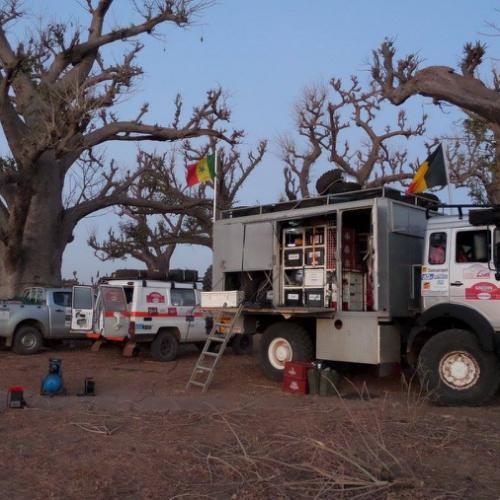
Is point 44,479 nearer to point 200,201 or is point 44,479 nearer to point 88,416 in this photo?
point 88,416

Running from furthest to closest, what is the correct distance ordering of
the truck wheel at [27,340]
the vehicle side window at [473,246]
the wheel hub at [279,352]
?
the truck wheel at [27,340], the wheel hub at [279,352], the vehicle side window at [473,246]

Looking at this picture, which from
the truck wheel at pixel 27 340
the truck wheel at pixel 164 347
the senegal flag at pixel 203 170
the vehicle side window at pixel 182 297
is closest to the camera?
the truck wheel at pixel 164 347

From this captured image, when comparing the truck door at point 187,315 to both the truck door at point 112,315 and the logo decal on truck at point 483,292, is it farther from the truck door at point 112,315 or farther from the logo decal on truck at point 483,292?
the logo decal on truck at point 483,292

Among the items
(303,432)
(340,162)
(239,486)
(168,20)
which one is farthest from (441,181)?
(340,162)

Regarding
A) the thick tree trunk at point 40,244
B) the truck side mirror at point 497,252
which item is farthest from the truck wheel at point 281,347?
the thick tree trunk at point 40,244

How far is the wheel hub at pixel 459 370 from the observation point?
413 inches

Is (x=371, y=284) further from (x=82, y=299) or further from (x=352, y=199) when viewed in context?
(x=82, y=299)

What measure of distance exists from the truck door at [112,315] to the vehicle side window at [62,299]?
100 inches

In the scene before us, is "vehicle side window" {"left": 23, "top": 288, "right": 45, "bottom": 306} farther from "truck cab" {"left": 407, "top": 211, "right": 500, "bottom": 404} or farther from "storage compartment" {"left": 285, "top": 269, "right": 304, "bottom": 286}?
"truck cab" {"left": 407, "top": 211, "right": 500, "bottom": 404}

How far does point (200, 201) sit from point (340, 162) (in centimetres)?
786

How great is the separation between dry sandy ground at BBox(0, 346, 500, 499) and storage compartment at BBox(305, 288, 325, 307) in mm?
2112

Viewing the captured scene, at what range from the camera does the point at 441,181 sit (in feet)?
45.5

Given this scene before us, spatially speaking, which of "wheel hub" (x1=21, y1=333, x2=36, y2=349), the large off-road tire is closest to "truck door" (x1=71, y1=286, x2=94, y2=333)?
"wheel hub" (x1=21, y1=333, x2=36, y2=349)

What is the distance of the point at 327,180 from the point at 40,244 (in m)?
13.1
